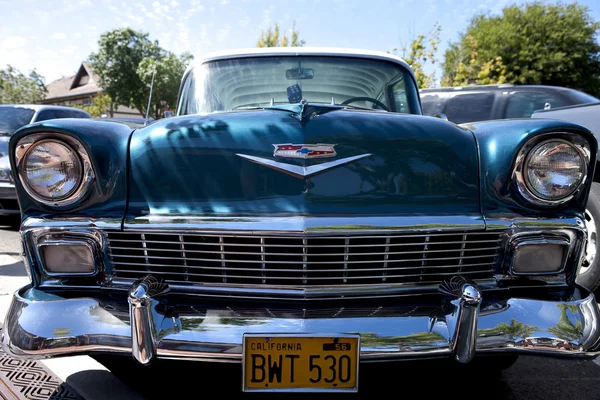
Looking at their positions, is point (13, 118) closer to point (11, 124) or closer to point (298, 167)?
point (11, 124)

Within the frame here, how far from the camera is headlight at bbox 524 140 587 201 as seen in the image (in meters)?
1.69

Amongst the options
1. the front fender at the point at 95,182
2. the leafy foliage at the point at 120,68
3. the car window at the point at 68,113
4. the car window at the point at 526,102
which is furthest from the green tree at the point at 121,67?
the front fender at the point at 95,182

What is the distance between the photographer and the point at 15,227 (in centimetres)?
560

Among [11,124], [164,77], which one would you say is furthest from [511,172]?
[164,77]

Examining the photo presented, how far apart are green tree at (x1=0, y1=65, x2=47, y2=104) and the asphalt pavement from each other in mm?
38732

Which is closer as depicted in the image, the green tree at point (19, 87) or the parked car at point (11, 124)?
the parked car at point (11, 124)

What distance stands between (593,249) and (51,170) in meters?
3.41

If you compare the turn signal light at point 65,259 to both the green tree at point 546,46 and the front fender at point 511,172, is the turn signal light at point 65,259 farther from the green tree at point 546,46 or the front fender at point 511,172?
the green tree at point 546,46

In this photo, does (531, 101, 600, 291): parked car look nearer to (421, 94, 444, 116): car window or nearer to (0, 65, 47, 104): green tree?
(421, 94, 444, 116): car window

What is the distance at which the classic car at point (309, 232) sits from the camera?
1.52 metres

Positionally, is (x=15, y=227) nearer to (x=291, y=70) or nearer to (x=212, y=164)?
(x=291, y=70)

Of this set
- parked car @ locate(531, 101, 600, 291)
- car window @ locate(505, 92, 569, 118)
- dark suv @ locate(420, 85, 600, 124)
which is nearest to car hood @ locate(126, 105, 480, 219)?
parked car @ locate(531, 101, 600, 291)

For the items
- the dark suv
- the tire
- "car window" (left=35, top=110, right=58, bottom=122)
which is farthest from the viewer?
"car window" (left=35, top=110, right=58, bottom=122)

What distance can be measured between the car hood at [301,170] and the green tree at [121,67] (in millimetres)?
35219
